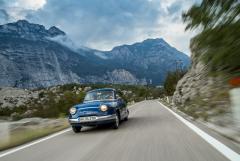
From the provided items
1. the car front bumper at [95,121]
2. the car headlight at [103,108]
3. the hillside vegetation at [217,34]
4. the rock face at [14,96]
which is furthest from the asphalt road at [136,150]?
the rock face at [14,96]

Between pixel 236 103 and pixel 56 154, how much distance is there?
401 centimetres

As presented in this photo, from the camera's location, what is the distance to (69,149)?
26.1ft

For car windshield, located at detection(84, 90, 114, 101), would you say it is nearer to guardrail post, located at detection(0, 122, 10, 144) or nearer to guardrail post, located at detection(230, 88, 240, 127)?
guardrail post, located at detection(0, 122, 10, 144)

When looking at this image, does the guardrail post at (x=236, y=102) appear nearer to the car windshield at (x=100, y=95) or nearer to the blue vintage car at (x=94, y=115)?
the blue vintage car at (x=94, y=115)

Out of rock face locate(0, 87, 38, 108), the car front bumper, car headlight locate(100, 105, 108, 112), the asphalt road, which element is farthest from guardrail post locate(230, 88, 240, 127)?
rock face locate(0, 87, 38, 108)

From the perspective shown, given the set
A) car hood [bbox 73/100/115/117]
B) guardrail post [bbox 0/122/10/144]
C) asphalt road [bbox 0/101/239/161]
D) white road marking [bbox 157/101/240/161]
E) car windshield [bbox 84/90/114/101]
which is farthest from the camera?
car windshield [bbox 84/90/114/101]

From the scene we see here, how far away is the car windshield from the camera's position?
13.2m

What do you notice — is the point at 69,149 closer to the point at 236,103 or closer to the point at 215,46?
the point at 236,103

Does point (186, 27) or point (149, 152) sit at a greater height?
point (186, 27)

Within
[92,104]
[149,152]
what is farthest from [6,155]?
[92,104]

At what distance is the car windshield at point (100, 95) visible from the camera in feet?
43.2

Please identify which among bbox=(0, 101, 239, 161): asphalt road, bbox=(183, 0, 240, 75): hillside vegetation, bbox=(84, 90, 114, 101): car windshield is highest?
bbox=(183, 0, 240, 75): hillside vegetation

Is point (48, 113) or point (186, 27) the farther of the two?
point (48, 113)

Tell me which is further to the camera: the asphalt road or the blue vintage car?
the blue vintage car
